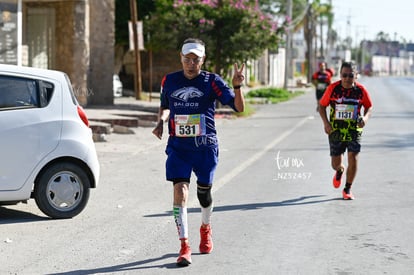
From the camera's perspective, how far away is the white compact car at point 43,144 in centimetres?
923

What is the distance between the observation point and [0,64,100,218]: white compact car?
30.3 feet

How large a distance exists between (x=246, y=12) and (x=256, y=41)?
1.01 meters

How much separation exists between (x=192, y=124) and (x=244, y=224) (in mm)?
2034

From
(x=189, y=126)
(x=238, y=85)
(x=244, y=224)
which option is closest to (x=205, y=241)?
(x=189, y=126)

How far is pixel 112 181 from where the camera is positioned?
13.1 m

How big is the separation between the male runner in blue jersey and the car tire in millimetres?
2211

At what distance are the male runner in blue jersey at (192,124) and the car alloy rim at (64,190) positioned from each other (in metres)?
2.24

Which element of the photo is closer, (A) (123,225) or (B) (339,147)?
(A) (123,225)

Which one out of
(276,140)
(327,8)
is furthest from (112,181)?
(327,8)

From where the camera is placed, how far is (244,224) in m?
9.34

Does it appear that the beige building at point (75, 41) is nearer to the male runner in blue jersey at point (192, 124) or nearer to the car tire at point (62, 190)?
the car tire at point (62, 190)

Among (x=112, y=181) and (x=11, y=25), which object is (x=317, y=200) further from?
(x=11, y=25)

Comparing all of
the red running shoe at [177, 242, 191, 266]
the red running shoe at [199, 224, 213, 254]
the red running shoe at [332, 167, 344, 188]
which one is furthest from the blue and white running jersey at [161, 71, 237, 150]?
the red running shoe at [332, 167, 344, 188]

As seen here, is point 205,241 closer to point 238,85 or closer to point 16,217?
point 238,85
